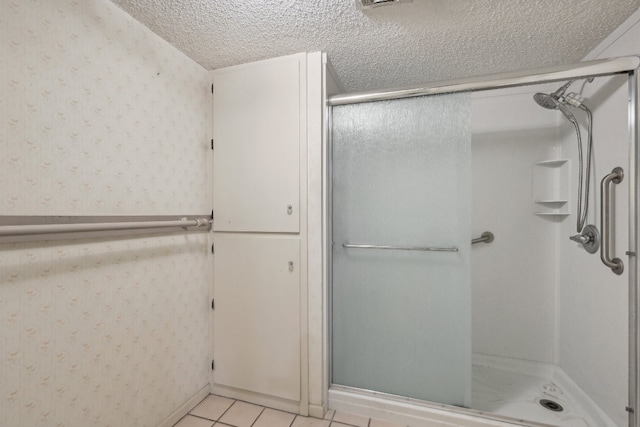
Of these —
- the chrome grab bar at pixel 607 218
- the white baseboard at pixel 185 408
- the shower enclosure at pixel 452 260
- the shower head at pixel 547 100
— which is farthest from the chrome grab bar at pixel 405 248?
the white baseboard at pixel 185 408

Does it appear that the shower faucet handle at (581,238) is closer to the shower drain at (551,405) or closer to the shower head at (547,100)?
the shower head at (547,100)

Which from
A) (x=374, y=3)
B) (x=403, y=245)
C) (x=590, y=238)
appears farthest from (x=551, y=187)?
(x=374, y=3)

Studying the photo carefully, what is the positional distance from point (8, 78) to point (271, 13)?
0.95 m

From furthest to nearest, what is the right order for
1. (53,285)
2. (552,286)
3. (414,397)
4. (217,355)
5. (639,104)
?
1. (552,286)
2. (217,355)
3. (414,397)
4. (639,104)
5. (53,285)

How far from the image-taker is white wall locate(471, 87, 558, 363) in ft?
5.97

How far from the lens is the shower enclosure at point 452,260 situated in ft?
4.02

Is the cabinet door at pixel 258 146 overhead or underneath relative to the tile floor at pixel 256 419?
overhead

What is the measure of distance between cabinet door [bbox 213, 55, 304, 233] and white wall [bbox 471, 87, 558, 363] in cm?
139

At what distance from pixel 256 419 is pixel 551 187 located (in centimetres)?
231

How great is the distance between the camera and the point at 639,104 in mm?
1095

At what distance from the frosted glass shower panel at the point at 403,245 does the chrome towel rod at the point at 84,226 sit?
0.87m

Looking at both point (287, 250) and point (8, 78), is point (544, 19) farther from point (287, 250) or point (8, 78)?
point (8, 78)

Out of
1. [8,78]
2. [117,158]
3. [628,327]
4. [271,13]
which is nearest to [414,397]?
[628,327]

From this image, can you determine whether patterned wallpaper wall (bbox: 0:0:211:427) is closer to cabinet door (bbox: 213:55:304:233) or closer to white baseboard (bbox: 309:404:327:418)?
cabinet door (bbox: 213:55:304:233)
